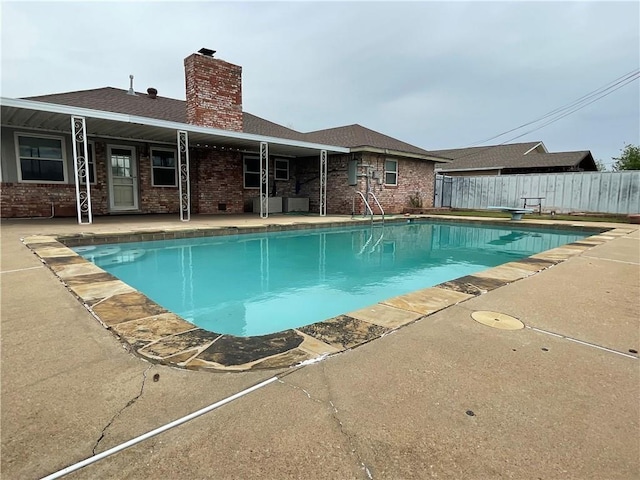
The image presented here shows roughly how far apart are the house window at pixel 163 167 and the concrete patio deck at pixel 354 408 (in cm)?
978

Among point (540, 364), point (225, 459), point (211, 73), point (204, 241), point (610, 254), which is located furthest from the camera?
point (211, 73)

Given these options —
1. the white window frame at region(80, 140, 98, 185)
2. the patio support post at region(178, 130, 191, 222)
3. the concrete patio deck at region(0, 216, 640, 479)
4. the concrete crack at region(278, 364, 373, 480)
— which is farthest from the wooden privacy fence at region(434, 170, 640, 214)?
the concrete crack at region(278, 364, 373, 480)

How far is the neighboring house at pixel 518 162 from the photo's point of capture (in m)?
20.8

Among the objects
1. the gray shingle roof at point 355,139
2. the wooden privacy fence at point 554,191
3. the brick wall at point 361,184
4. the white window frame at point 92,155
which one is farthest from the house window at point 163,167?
the wooden privacy fence at point 554,191

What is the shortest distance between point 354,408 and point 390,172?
13785 mm

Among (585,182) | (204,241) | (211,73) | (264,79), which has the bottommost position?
(204,241)

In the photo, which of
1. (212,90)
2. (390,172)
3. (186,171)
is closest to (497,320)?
(186,171)

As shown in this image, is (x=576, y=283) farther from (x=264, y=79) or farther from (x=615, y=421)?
(x=264, y=79)

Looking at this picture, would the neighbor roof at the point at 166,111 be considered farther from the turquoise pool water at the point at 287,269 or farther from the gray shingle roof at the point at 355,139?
the turquoise pool water at the point at 287,269

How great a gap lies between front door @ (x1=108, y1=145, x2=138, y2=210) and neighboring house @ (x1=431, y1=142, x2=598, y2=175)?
52.6 feet

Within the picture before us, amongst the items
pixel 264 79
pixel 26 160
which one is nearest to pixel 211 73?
pixel 26 160

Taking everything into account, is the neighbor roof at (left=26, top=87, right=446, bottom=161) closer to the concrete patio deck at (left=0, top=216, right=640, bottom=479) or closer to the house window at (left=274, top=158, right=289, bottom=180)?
the house window at (left=274, top=158, right=289, bottom=180)

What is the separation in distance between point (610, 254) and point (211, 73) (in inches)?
424

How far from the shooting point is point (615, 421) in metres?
1.39
